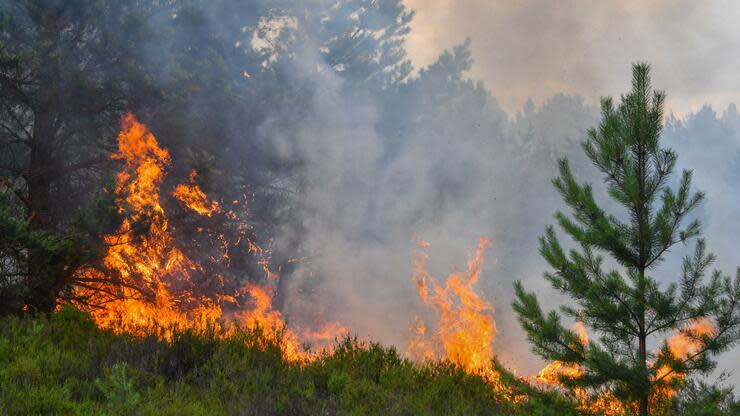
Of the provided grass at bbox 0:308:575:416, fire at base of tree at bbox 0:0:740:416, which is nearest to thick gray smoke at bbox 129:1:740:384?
fire at base of tree at bbox 0:0:740:416

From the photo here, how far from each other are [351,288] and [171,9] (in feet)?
33.3

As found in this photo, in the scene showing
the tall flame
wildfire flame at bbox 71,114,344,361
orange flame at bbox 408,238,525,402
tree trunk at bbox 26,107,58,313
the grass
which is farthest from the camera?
the tall flame

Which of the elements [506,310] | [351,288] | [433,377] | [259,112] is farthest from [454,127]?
[433,377]

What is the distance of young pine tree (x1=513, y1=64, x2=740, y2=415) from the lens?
5895 mm

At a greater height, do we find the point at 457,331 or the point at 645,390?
the point at 457,331

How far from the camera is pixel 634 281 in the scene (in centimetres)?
605

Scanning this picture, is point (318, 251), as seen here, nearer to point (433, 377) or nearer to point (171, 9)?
point (171, 9)

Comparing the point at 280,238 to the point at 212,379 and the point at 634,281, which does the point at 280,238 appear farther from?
the point at 634,281

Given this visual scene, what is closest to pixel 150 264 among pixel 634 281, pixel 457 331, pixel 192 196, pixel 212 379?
pixel 192 196

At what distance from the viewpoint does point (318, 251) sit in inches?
720

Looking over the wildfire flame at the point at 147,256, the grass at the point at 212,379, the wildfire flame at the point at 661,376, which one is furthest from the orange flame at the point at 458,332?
the wildfire flame at the point at 147,256

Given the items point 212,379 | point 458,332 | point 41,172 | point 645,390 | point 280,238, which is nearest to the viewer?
point 645,390

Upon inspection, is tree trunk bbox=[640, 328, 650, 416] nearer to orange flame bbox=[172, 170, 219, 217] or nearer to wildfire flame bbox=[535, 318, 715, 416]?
wildfire flame bbox=[535, 318, 715, 416]

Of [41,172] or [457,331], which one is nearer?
[41,172]
